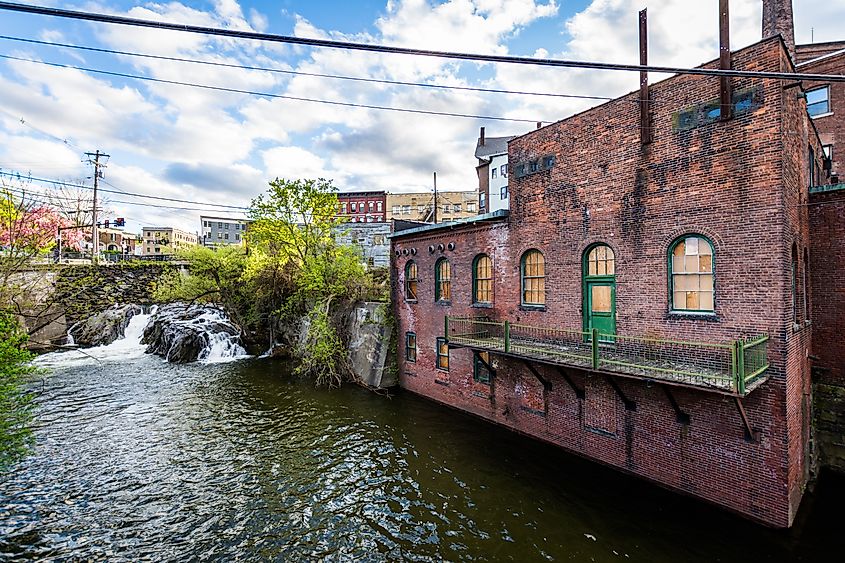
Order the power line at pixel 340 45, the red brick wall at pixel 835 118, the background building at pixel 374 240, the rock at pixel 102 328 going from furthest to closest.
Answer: the background building at pixel 374 240
the rock at pixel 102 328
the red brick wall at pixel 835 118
the power line at pixel 340 45

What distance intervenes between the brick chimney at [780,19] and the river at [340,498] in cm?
1113

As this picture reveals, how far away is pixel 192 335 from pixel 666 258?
841 inches

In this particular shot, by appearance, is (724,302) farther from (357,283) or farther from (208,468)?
(357,283)

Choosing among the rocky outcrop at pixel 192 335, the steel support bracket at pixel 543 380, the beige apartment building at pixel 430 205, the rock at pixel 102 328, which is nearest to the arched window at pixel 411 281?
the steel support bracket at pixel 543 380

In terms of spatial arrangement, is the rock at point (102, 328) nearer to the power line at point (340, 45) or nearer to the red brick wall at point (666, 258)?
the red brick wall at point (666, 258)

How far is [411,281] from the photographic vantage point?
50.8 ft

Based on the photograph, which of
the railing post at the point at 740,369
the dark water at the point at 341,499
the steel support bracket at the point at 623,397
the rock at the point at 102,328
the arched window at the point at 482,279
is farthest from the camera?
the rock at the point at 102,328

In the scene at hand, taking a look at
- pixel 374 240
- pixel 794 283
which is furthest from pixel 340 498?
pixel 374 240

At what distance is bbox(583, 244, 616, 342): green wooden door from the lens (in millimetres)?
9344

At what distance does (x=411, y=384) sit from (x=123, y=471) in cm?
890

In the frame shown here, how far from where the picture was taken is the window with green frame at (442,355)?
535 inches

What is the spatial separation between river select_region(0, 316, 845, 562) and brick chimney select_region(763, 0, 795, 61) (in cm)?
1113

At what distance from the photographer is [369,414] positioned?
1315 cm

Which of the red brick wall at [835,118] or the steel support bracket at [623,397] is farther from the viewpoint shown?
the red brick wall at [835,118]
